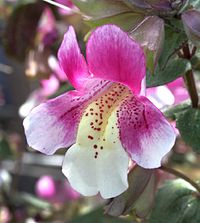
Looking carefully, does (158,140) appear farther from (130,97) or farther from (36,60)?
(36,60)

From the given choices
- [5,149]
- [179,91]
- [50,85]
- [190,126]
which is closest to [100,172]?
[190,126]

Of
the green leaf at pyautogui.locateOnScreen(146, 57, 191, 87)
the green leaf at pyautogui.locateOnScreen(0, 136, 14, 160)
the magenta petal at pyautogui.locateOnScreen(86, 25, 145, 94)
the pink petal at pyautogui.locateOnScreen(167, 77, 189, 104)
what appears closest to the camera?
the magenta petal at pyautogui.locateOnScreen(86, 25, 145, 94)

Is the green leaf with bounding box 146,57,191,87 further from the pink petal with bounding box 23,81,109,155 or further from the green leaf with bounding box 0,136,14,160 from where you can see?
the green leaf with bounding box 0,136,14,160

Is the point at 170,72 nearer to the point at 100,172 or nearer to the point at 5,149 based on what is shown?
the point at 100,172

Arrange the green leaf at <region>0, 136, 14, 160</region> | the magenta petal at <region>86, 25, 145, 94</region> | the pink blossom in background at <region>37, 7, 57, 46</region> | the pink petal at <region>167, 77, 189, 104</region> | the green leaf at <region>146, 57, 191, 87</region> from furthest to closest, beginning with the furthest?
the green leaf at <region>0, 136, 14, 160</region>, the pink blossom in background at <region>37, 7, 57, 46</region>, the pink petal at <region>167, 77, 189, 104</region>, the green leaf at <region>146, 57, 191, 87</region>, the magenta petal at <region>86, 25, 145, 94</region>

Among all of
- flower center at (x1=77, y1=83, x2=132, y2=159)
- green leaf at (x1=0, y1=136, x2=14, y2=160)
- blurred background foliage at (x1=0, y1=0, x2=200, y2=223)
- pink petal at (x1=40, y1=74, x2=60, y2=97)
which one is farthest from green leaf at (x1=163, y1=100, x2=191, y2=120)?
Answer: green leaf at (x1=0, y1=136, x2=14, y2=160)

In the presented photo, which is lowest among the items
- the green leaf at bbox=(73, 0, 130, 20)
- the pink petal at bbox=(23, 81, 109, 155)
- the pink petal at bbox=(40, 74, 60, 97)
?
the pink petal at bbox=(40, 74, 60, 97)
